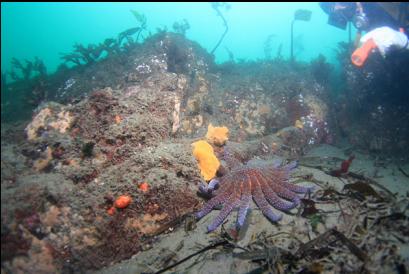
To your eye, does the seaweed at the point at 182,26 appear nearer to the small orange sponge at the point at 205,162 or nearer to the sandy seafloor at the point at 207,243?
the small orange sponge at the point at 205,162

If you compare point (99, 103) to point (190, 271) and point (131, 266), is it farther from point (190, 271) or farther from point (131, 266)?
point (190, 271)

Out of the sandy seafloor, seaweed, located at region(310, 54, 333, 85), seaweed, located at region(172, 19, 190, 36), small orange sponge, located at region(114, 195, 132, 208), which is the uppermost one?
seaweed, located at region(172, 19, 190, 36)

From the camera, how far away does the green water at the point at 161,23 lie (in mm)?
93562

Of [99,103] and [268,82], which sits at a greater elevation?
[99,103]

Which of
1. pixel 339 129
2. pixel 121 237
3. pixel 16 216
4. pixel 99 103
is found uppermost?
pixel 99 103

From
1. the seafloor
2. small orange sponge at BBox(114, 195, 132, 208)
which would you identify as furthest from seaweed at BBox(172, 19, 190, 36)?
small orange sponge at BBox(114, 195, 132, 208)

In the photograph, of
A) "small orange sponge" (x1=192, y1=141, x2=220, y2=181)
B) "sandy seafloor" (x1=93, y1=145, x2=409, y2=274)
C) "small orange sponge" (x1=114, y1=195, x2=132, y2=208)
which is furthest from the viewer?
"small orange sponge" (x1=192, y1=141, x2=220, y2=181)

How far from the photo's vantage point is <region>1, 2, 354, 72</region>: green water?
Answer: 9356 centimetres

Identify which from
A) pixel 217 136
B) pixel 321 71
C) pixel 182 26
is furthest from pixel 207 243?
pixel 182 26

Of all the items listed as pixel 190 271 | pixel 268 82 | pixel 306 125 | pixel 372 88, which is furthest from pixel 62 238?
pixel 372 88

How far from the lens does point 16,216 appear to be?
2777 mm

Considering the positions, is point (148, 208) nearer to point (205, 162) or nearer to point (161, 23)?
point (205, 162)

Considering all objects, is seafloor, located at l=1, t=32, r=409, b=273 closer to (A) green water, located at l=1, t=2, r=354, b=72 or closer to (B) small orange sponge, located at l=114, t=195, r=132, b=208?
(B) small orange sponge, located at l=114, t=195, r=132, b=208

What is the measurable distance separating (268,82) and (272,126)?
1.70 m
